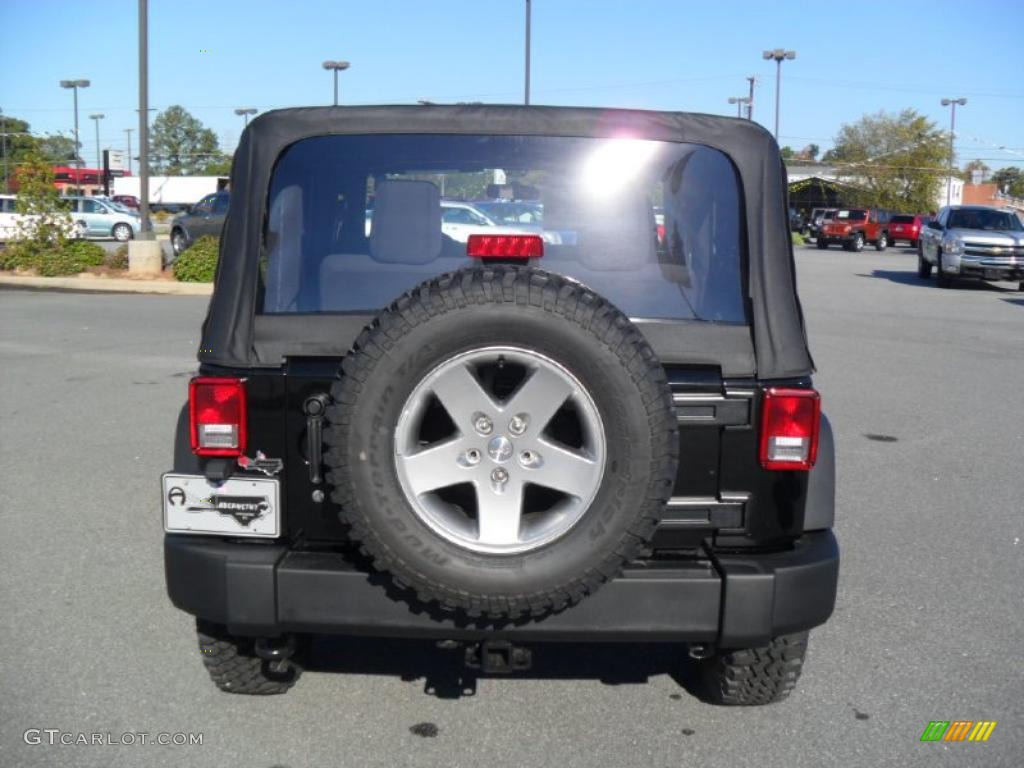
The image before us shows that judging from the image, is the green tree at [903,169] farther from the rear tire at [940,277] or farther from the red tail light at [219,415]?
the red tail light at [219,415]

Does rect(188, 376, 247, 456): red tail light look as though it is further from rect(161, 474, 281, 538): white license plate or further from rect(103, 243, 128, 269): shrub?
rect(103, 243, 128, 269): shrub

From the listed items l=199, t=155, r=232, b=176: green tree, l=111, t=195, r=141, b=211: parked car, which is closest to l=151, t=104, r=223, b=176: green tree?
l=199, t=155, r=232, b=176: green tree

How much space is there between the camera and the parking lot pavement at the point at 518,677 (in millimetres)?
3510

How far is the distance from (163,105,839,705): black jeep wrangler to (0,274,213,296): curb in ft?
53.9

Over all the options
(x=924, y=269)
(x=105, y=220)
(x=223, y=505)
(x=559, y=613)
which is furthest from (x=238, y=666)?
(x=105, y=220)

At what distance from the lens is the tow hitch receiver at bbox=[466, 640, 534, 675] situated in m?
3.21

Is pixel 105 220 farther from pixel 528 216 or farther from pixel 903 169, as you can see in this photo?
pixel 903 169

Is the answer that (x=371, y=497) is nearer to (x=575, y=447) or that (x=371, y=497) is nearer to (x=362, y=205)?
(x=575, y=447)

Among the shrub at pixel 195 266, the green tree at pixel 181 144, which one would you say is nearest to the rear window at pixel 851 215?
the shrub at pixel 195 266

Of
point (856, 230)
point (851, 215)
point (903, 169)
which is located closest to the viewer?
point (856, 230)

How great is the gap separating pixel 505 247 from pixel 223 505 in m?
1.14

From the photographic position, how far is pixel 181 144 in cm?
13050

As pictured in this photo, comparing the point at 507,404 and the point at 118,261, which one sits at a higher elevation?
the point at 507,404

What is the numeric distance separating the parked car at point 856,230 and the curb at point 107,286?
33.7 meters
